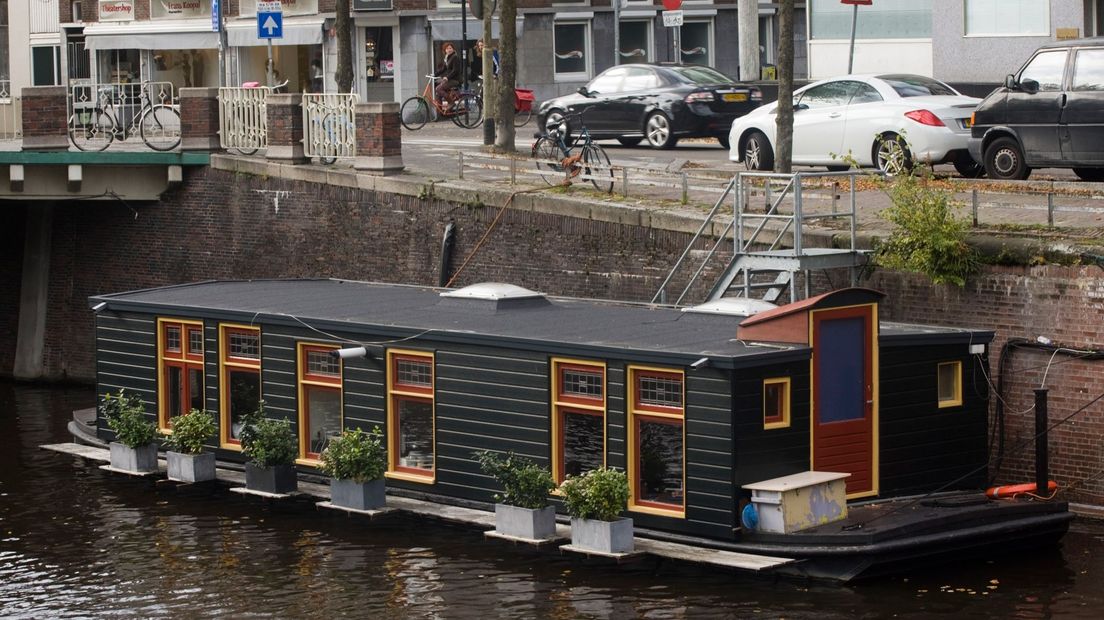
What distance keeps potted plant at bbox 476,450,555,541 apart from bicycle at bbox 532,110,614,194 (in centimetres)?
772

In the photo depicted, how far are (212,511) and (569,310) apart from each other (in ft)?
14.7

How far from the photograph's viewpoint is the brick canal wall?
18.7 meters

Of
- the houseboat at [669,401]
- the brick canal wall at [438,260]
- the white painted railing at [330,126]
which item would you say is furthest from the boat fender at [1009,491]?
the white painted railing at [330,126]

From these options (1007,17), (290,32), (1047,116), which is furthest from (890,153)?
(290,32)

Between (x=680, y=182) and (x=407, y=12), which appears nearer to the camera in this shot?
(x=680, y=182)

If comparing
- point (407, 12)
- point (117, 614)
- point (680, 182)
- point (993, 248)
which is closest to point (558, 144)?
point (680, 182)

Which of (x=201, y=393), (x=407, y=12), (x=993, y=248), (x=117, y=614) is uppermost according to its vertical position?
(x=407, y=12)

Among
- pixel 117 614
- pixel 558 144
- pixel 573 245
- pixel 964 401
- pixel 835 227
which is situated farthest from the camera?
pixel 558 144

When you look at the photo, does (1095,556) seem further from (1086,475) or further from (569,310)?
(569,310)

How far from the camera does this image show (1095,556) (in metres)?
17.0

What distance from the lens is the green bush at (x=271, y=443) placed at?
1962 centimetres

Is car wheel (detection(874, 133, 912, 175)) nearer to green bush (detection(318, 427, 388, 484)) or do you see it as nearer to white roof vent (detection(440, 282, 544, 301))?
white roof vent (detection(440, 282, 544, 301))

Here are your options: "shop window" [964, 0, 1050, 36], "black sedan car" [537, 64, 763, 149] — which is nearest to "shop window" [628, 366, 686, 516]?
"black sedan car" [537, 64, 763, 149]

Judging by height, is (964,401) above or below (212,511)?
above
